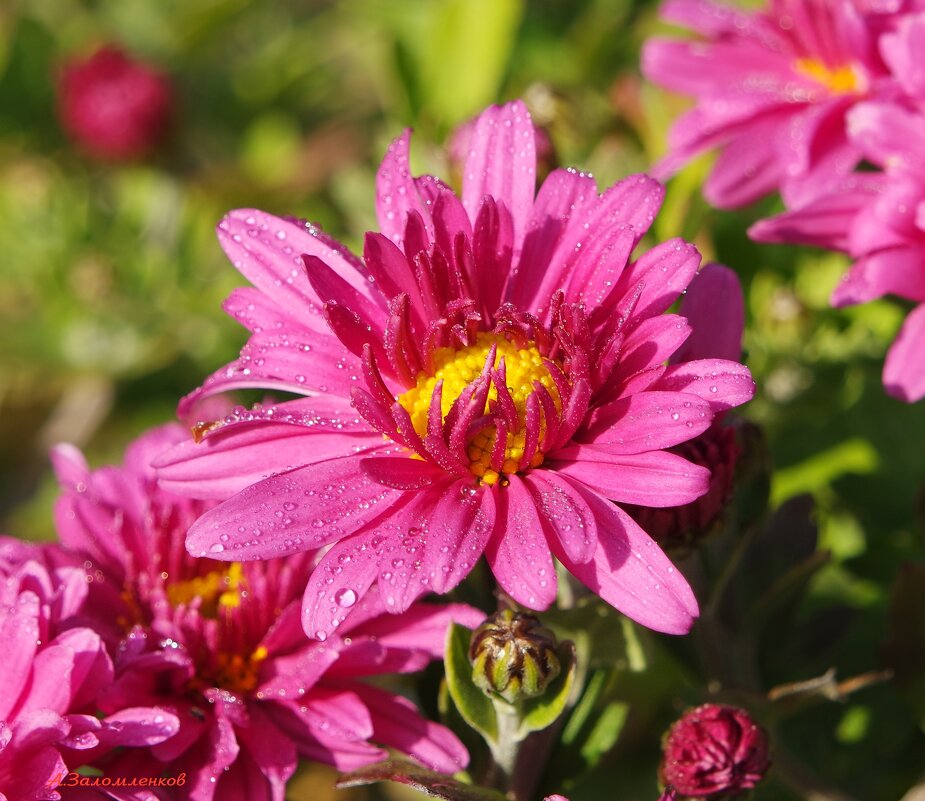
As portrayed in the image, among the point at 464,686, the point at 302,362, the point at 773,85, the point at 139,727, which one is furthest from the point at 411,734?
the point at 773,85

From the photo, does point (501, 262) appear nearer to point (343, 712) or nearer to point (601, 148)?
point (343, 712)

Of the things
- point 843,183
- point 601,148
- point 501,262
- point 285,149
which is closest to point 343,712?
point 501,262

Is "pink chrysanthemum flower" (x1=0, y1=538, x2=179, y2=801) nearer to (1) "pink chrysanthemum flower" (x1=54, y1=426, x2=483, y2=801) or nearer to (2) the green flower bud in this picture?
(1) "pink chrysanthemum flower" (x1=54, y1=426, x2=483, y2=801)

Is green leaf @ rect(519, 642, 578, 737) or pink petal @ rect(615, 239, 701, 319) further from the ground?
pink petal @ rect(615, 239, 701, 319)

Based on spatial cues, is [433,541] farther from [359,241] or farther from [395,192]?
[359,241]

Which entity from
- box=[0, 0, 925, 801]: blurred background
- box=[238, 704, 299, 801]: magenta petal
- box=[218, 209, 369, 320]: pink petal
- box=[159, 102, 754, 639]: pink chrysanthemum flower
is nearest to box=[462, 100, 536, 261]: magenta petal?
box=[159, 102, 754, 639]: pink chrysanthemum flower

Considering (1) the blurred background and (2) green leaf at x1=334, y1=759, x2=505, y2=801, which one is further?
(1) the blurred background
